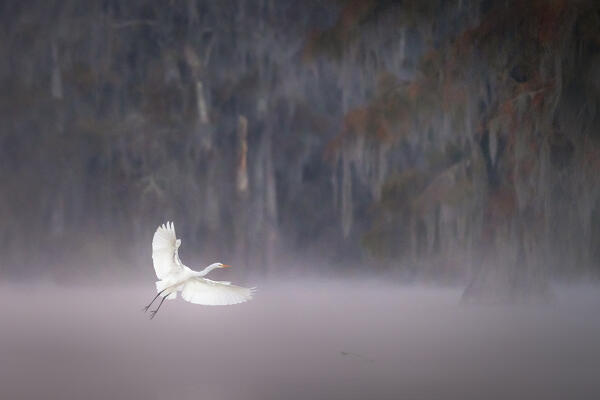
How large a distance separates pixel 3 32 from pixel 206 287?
6.06 metres

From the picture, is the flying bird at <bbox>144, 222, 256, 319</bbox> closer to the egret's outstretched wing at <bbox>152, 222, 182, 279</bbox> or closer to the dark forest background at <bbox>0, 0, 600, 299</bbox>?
the egret's outstretched wing at <bbox>152, 222, 182, 279</bbox>

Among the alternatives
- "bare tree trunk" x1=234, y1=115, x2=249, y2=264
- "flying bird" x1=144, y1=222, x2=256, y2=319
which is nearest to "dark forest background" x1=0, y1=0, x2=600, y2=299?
"bare tree trunk" x1=234, y1=115, x2=249, y2=264

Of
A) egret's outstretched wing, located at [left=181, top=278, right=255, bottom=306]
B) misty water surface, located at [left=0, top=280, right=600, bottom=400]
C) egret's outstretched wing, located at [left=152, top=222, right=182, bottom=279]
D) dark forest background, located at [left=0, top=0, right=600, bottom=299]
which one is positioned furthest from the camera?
dark forest background, located at [left=0, top=0, right=600, bottom=299]

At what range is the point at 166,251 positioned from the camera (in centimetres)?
409

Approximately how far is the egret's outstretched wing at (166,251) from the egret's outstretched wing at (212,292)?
11cm

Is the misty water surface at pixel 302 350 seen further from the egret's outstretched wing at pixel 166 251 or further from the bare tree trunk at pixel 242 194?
the bare tree trunk at pixel 242 194

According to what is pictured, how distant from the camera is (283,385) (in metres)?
3.42

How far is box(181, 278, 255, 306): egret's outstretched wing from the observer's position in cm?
394

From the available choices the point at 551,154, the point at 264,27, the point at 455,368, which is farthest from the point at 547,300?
the point at 264,27

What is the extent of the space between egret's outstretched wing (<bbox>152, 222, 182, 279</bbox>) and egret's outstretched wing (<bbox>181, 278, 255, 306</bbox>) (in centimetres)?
11

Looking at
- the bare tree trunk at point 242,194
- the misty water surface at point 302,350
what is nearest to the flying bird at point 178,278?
the misty water surface at point 302,350

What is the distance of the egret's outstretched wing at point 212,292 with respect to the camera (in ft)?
12.9

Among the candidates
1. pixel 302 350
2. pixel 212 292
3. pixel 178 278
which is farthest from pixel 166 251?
pixel 302 350

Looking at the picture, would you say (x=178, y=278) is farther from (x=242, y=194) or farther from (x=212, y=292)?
(x=242, y=194)
